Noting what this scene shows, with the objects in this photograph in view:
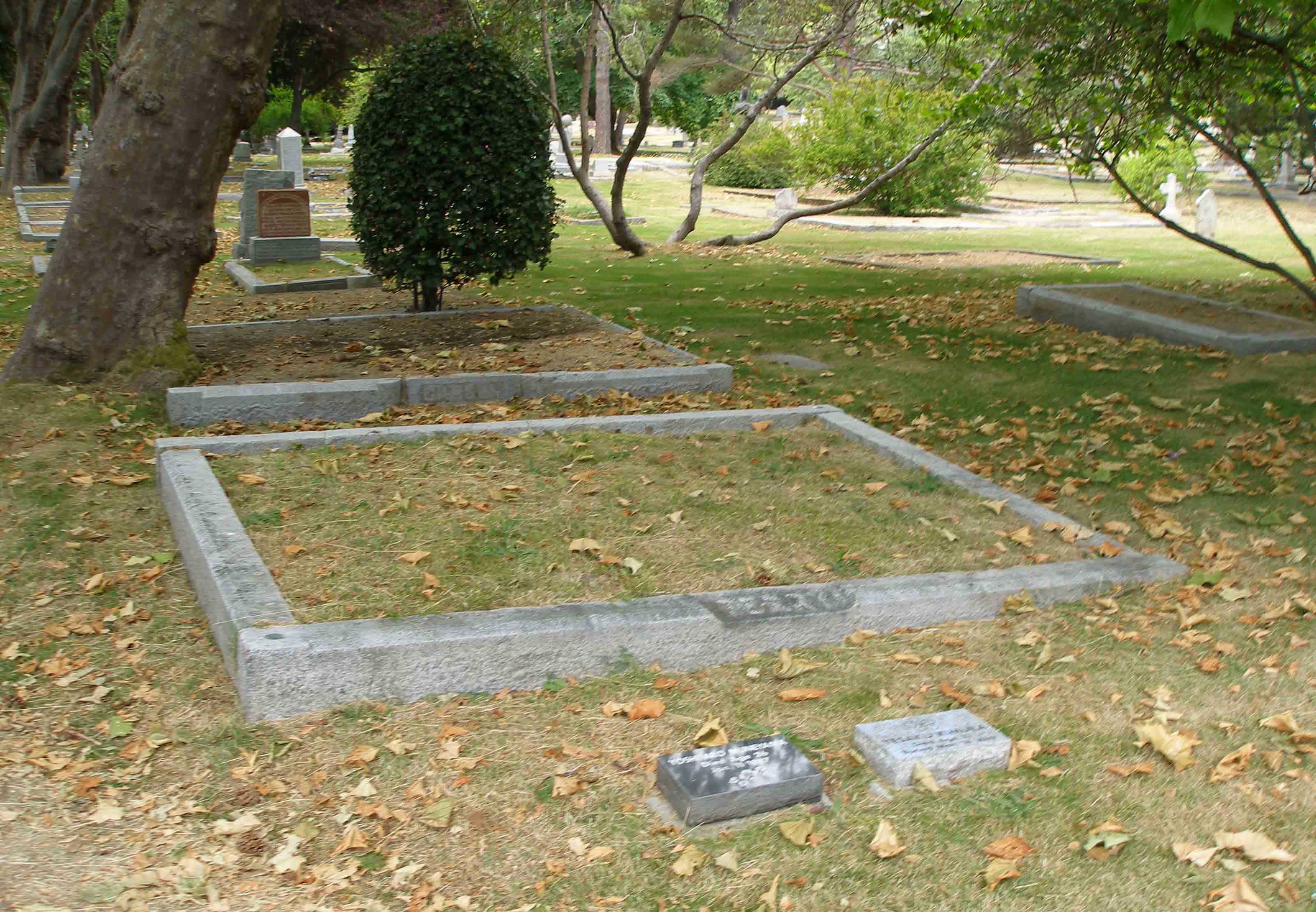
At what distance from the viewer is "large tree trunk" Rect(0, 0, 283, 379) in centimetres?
795

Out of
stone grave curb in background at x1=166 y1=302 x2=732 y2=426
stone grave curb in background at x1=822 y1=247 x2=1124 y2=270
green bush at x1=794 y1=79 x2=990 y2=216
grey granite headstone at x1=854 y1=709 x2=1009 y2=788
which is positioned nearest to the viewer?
grey granite headstone at x1=854 y1=709 x2=1009 y2=788

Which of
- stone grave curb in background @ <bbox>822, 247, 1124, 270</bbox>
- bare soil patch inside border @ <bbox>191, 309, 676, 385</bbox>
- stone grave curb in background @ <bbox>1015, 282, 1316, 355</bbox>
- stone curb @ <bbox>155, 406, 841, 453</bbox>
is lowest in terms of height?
stone curb @ <bbox>155, 406, 841, 453</bbox>

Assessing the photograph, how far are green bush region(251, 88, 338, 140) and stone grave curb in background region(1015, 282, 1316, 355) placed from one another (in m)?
37.7

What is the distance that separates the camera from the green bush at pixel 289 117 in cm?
5075

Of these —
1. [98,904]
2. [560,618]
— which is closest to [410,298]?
[560,618]

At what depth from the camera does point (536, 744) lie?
13.4 feet

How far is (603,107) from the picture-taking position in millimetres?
45062

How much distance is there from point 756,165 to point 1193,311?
23890 mm

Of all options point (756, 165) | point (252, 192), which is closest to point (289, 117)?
point (756, 165)

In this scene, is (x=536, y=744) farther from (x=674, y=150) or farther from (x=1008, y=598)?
(x=674, y=150)

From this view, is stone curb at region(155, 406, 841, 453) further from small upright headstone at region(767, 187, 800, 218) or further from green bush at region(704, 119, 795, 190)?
green bush at region(704, 119, 795, 190)

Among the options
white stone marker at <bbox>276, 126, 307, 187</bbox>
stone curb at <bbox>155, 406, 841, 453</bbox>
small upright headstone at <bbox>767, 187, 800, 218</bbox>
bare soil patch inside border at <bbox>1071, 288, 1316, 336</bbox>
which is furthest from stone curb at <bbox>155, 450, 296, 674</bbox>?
small upright headstone at <bbox>767, 187, 800, 218</bbox>

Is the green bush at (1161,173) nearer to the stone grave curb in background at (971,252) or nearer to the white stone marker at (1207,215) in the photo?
the white stone marker at (1207,215)

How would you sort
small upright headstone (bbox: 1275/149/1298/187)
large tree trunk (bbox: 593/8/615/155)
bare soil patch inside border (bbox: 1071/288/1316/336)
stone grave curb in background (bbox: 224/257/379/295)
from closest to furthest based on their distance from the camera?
bare soil patch inside border (bbox: 1071/288/1316/336), stone grave curb in background (bbox: 224/257/379/295), small upright headstone (bbox: 1275/149/1298/187), large tree trunk (bbox: 593/8/615/155)
